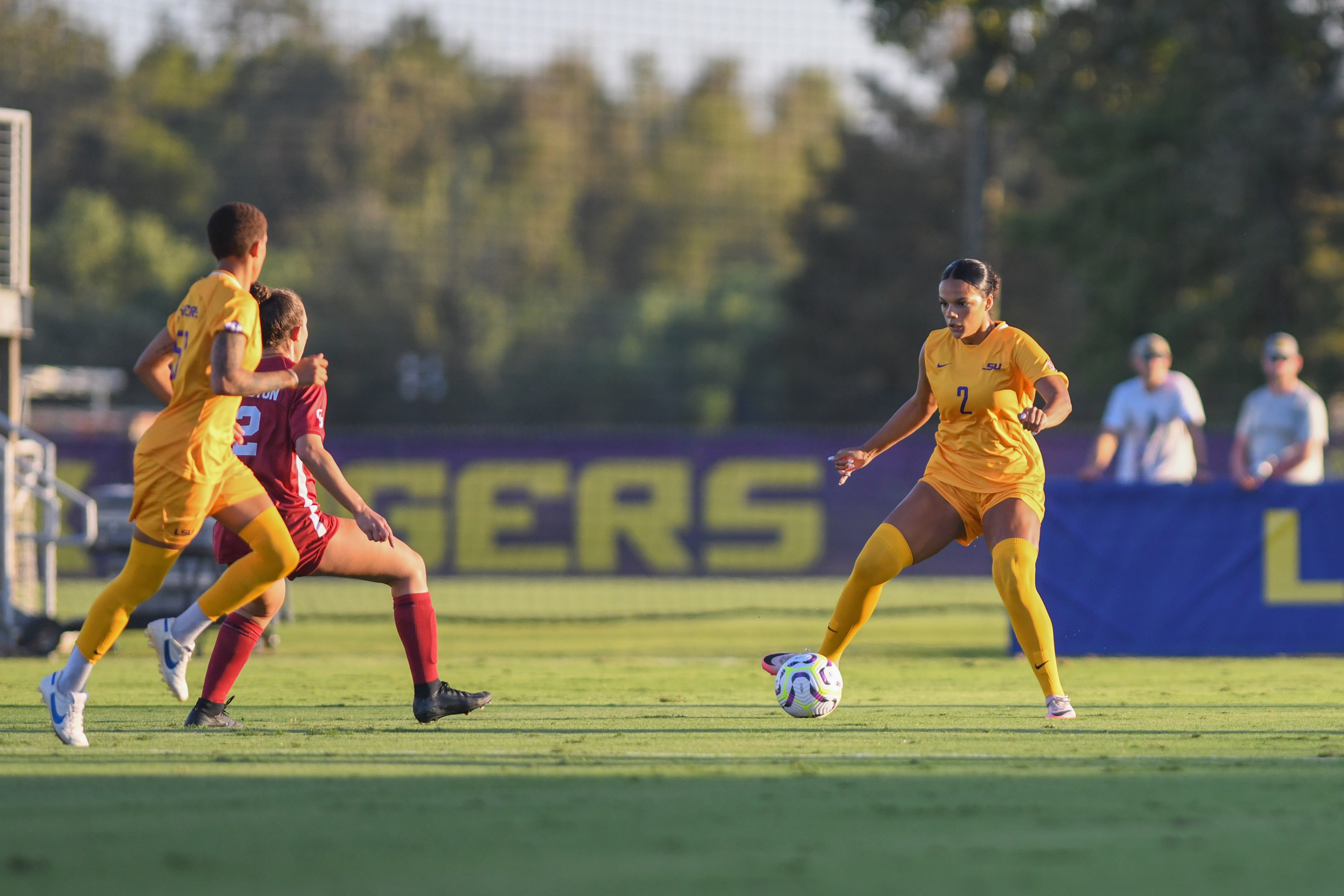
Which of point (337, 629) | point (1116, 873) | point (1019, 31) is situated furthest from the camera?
point (1019, 31)

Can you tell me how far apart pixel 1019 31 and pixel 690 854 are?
25744 millimetres

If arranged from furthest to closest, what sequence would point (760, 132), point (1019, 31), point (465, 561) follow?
point (760, 132) → point (1019, 31) → point (465, 561)

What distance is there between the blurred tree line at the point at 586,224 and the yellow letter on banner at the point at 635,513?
12787 millimetres

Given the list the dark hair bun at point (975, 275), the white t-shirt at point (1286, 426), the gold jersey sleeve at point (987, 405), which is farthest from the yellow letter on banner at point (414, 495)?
the dark hair bun at point (975, 275)

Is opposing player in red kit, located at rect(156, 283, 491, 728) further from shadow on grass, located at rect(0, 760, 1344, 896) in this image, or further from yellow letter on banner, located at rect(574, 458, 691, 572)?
yellow letter on banner, located at rect(574, 458, 691, 572)

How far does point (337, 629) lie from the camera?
15.6 metres

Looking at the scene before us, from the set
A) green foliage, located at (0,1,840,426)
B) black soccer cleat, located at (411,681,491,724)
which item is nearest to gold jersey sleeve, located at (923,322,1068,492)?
black soccer cleat, located at (411,681,491,724)

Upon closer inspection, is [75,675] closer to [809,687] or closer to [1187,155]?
[809,687]

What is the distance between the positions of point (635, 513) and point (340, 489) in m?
12.7

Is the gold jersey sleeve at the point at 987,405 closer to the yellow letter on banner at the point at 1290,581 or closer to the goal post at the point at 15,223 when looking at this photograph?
the yellow letter on banner at the point at 1290,581

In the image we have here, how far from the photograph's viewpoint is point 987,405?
7902 mm

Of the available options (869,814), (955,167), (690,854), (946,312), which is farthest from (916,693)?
(955,167)

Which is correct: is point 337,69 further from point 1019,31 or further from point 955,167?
point 1019,31

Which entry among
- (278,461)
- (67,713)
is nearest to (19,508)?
(278,461)
